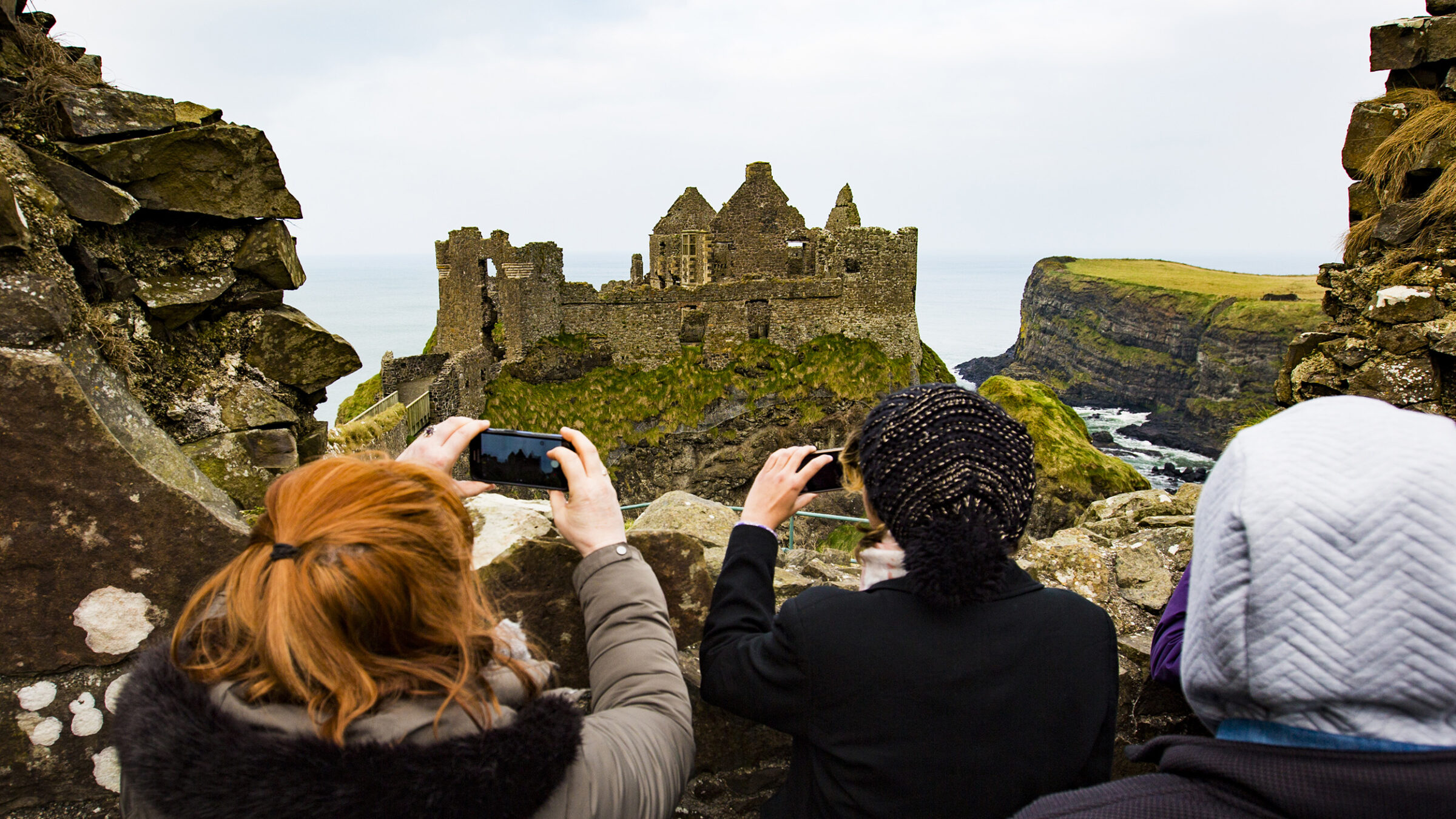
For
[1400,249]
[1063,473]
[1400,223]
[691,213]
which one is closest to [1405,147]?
[1400,223]

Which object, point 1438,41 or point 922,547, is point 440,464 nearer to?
point 922,547

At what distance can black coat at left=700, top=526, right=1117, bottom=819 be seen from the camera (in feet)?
5.40

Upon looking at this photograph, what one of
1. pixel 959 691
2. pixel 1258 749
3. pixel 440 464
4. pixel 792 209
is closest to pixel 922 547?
pixel 959 691

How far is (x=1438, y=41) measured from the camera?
4.46 metres

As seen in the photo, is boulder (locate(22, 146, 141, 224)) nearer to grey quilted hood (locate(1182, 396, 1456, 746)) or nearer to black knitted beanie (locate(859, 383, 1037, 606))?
black knitted beanie (locate(859, 383, 1037, 606))

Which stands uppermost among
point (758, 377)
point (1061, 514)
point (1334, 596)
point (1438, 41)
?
point (1438, 41)

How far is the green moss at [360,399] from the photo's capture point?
18934 millimetres

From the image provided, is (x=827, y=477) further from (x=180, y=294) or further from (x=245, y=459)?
(x=180, y=294)

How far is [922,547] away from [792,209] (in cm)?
2435

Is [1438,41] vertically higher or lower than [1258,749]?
higher

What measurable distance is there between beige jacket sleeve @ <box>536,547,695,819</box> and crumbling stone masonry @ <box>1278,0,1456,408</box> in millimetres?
4154

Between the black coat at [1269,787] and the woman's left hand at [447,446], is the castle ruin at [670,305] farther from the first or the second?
the black coat at [1269,787]

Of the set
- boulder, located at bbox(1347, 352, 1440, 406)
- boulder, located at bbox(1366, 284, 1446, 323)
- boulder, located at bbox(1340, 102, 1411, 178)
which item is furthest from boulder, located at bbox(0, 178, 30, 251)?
boulder, located at bbox(1340, 102, 1411, 178)

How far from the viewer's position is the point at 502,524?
2.41 m
